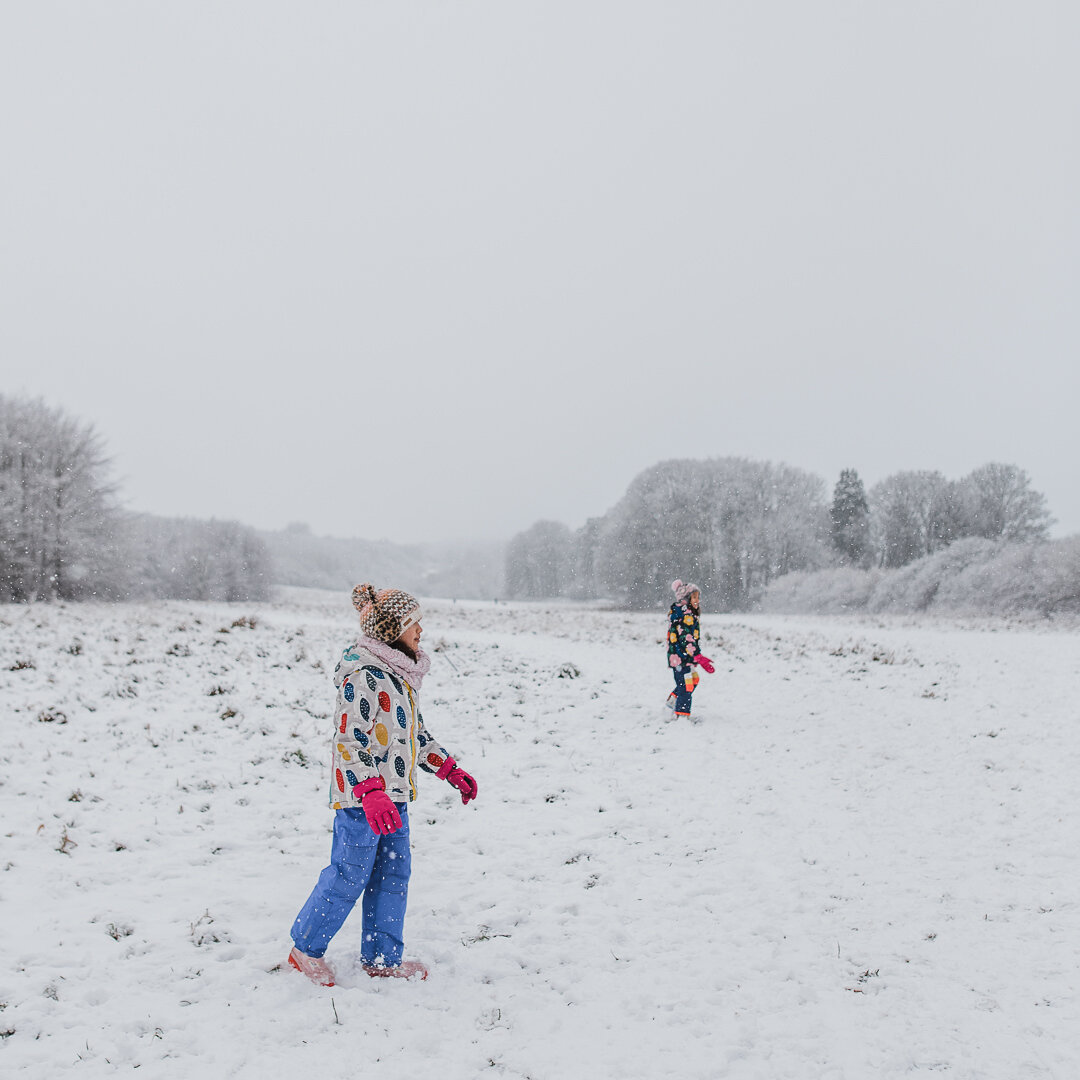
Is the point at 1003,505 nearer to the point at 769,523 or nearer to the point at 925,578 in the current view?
the point at 769,523

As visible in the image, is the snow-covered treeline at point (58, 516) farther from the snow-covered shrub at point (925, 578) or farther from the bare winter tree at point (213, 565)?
the snow-covered shrub at point (925, 578)

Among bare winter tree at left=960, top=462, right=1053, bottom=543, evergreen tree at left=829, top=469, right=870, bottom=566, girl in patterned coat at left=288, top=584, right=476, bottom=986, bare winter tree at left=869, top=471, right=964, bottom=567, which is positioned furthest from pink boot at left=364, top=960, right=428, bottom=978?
bare winter tree at left=869, top=471, right=964, bottom=567

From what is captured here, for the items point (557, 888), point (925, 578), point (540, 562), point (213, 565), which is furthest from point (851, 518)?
point (557, 888)

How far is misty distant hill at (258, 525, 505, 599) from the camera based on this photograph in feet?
338

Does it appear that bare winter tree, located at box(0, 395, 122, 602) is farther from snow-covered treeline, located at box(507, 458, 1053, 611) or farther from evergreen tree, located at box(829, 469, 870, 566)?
evergreen tree, located at box(829, 469, 870, 566)

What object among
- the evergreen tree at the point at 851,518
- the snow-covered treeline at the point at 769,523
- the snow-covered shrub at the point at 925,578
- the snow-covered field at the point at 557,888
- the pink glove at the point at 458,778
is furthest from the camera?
the evergreen tree at the point at 851,518

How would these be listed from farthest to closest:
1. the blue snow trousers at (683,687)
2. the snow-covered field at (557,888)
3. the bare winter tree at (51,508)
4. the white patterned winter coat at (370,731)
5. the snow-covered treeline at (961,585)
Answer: the snow-covered treeline at (961,585) → the bare winter tree at (51,508) → the blue snow trousers at (683,687) → the white patterned winter coat at (370,731) → the snow-covered field at (557,888)

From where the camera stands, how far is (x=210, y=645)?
556 inches

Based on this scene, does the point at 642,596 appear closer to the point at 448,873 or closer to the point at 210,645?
the point at 210,645

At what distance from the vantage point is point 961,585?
36.0 meters

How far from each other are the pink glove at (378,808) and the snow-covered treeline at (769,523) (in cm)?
4810

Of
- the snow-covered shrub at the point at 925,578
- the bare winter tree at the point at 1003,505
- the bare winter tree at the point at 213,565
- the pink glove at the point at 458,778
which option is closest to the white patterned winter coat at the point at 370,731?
the pink glove at the point at 458,778

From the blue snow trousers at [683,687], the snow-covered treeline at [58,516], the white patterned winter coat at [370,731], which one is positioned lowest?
the blue snow trousers at [683,687]

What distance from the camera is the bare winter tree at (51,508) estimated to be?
2877 centimetres
